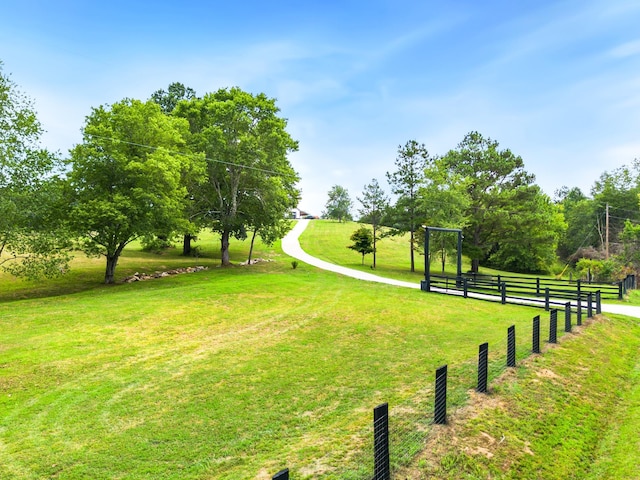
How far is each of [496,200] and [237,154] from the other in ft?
82.3

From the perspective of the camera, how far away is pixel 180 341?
1034cm

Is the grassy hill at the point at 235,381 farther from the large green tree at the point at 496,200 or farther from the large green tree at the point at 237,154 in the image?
the large green tree at the point at 496,200

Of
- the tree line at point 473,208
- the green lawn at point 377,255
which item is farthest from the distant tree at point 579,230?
the green lawn at point 377,255

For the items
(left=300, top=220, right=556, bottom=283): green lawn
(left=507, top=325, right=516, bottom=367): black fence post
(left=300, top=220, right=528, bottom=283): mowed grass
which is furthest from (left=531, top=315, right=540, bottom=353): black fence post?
(left=300, top=220, right=556, bottom=283): green lawn

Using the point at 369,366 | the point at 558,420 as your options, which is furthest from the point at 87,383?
the point at 558,420

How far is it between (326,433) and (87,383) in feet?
17.2

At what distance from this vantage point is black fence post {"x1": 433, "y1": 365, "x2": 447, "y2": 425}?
544 cm

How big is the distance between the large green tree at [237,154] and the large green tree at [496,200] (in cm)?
1570

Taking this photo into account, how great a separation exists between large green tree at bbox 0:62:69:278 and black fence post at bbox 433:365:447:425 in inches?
761

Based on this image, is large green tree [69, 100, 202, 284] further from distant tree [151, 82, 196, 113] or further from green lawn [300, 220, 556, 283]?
green lawn [300, 220, 556, 283]

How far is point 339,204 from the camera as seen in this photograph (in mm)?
95125

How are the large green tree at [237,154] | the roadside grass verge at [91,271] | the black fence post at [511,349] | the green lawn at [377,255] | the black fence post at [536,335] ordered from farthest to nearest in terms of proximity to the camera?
the green lawn at [377,255], the large green tree at [237,154], the roadside grass verge at [91,271], the black fence post at [536,335], the black fence post at [511,349]

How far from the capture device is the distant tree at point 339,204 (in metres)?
94.0

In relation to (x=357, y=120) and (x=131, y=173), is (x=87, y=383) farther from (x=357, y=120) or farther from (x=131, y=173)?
(x=357, y=120)
